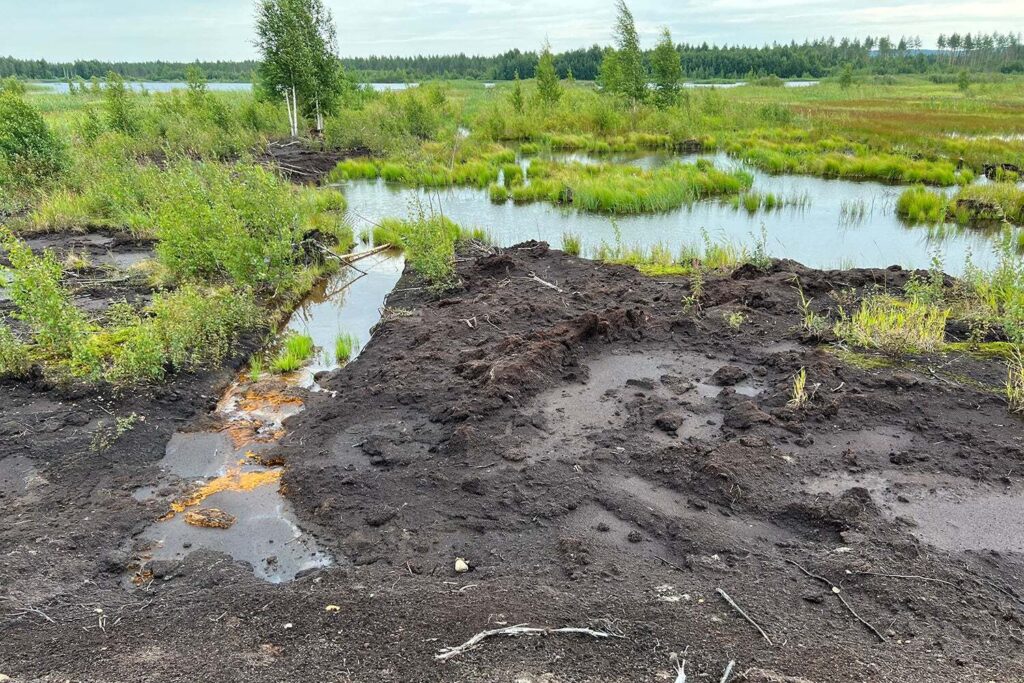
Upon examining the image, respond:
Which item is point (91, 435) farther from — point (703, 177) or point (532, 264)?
point (703, 177)

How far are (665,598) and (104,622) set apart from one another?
2891mm

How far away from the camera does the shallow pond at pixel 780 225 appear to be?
1136 centimetres

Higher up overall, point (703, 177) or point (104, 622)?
point (703, 177)

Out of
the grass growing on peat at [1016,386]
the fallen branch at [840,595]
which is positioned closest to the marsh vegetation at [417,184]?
the grass growing on peat at [1016,386]

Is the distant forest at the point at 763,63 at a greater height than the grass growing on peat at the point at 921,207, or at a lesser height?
greater

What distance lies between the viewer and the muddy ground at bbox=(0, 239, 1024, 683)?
122 inches

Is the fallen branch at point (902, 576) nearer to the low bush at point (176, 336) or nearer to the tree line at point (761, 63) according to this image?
the low bush at point (176, 336)

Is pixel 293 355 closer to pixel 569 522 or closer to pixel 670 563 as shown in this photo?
pixel 569 522

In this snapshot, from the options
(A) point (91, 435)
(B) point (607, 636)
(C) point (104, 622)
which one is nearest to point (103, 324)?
(A) point (91, 435)

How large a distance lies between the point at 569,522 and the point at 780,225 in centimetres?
1098

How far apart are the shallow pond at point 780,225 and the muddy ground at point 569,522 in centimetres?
467

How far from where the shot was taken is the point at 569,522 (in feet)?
13.7

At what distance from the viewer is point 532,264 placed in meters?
9.91

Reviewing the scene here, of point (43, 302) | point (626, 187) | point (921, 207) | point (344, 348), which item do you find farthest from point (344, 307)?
point (921, 207)
